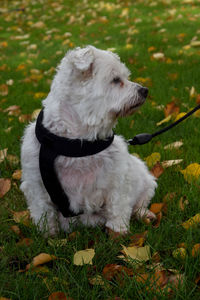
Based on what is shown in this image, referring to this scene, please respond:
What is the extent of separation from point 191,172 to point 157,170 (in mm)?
368

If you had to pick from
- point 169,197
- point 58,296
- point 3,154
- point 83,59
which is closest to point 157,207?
point 169,197

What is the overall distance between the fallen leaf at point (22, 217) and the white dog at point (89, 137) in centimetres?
7

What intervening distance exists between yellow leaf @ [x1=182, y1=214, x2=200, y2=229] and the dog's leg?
967 millimetres

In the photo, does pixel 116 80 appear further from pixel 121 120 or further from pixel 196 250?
pixel 121 120

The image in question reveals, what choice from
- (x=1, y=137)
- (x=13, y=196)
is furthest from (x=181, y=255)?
→ (x=1, y=137)

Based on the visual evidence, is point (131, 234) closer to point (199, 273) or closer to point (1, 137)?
point (199, 273)

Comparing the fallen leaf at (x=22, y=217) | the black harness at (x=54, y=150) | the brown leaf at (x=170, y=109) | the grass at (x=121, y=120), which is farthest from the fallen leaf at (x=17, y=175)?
the brown leaf at (x=170, y=109)

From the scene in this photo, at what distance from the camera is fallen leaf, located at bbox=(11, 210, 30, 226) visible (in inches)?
105

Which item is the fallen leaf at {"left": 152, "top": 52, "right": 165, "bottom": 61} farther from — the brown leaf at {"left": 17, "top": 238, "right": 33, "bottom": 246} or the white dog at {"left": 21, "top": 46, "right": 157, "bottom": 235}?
the brown leaf at {"left": 17, "top": 238, "right": 33, "bottom": 246}

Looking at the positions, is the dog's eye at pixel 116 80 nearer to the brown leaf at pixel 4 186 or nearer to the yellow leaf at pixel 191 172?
the yellow leaf at pixel 191 172

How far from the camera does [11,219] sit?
275 centimetres

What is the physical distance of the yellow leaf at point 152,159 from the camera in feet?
11.4

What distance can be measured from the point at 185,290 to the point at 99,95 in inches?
50.5

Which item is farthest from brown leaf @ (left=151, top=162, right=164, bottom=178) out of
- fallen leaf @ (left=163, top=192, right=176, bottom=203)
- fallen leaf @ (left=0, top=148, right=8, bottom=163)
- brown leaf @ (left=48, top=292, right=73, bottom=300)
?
brown leaf @ (left=48, top=292, right=73, bottom=300)
